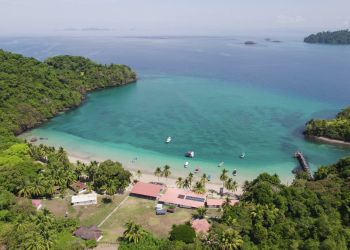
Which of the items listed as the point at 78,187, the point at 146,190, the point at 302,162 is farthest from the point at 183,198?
the point at 302,162

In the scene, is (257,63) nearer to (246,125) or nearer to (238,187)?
(246,125)

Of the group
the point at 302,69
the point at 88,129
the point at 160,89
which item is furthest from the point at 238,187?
the point at 302,69

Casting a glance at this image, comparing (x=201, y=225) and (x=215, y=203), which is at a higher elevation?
(x=201, y=225)

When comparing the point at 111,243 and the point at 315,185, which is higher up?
the point at 315,185

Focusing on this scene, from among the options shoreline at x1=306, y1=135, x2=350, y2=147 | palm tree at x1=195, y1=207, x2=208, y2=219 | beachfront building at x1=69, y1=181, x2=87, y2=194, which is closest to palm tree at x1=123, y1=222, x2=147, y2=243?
palm tree at x1=195, y1=207, x2=208, y2=219

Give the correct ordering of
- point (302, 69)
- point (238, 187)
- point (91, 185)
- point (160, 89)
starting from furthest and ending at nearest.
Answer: point (302, 69)
point (160, 89)
point (238, 187)
point (91, 185)

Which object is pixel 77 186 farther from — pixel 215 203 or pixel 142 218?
pixel 215 203

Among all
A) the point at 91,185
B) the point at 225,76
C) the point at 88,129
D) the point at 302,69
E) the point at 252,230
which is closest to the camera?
the point at 252,230

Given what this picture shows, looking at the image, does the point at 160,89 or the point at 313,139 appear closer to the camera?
the point at 313,139
